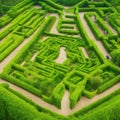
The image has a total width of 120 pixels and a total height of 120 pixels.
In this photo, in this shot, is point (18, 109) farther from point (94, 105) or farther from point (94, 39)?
point (94, 39)

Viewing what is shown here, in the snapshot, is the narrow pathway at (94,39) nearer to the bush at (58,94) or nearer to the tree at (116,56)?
the tree at (116,56)

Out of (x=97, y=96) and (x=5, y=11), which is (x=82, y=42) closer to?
(x=97, y=96)

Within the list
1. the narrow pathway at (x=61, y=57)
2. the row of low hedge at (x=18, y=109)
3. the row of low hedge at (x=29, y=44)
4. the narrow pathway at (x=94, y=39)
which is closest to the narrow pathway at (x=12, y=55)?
the row of low hedge at (x=29, y=44)

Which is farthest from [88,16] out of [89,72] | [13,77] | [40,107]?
[40,107]

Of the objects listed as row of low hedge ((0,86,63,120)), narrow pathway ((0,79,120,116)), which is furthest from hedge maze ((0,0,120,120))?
narrow pathway ((0,79,120,116))

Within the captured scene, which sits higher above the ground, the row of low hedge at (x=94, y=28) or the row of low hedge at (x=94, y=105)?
the row of low hedge at (x=94, y=28)

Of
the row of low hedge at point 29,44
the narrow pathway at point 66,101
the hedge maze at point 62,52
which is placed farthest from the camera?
the row of low hedge at point 29,44

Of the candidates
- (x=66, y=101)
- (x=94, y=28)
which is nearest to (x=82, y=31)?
(x=94, y=28)

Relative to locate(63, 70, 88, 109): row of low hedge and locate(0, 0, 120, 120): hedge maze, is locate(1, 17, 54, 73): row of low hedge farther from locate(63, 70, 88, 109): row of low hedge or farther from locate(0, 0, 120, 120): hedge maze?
locate(63, 70, 88, 109): row of low hedge
